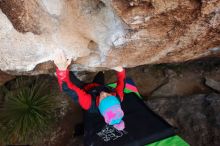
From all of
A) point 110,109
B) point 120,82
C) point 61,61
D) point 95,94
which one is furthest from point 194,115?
point 61,61

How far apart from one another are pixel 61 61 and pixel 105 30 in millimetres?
555

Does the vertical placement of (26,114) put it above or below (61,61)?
below

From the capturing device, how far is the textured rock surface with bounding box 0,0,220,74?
2.60 meters

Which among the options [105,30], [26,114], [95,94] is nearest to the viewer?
[105,30]

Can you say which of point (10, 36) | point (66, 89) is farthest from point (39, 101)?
point (10, 36)

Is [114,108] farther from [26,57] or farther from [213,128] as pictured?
[213,128]

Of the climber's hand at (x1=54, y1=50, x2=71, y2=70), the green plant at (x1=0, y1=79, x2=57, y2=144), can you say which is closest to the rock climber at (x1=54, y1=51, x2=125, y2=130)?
the climber's hand at (x1=54, y1=50, x2=71, y2=70)

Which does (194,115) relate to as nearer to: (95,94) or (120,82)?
(120,82)

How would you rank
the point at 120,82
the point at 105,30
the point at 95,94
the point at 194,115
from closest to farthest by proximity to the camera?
the point at 105,30, the point at 95,94, the point at 120,82, the point at 194,115

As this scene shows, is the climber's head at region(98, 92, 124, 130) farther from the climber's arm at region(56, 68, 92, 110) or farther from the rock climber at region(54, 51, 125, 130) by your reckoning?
the climber's arm at region(56, 68, 92, 110)

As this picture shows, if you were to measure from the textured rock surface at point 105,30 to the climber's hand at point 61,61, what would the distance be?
0.05 m

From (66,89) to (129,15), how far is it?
1149 mm

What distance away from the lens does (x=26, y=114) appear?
15.8 feet

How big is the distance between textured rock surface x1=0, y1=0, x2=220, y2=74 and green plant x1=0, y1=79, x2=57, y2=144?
1522 millimetres
